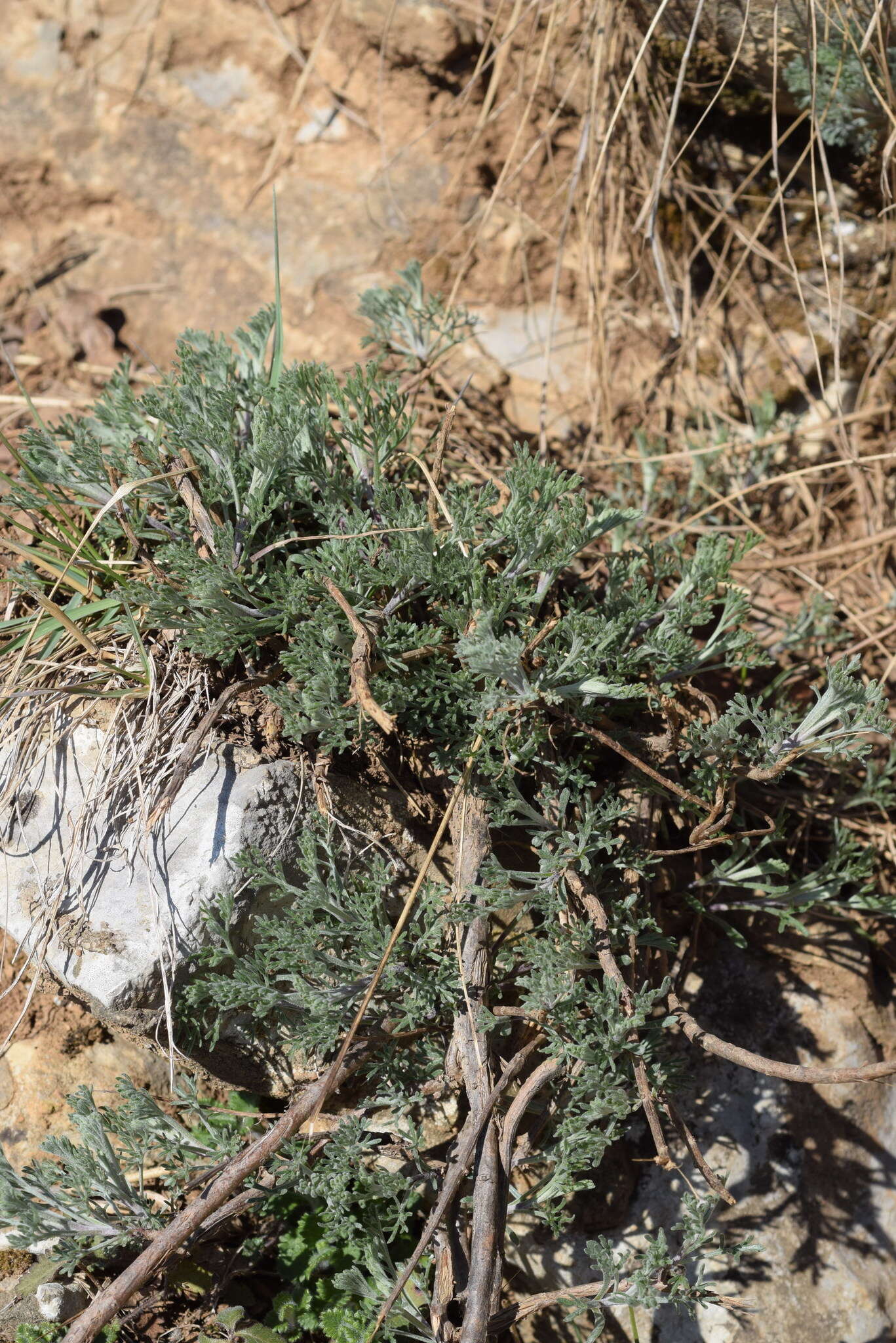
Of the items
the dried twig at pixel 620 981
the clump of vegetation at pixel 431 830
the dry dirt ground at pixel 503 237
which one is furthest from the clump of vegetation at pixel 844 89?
the dried twig at pixel 620 981

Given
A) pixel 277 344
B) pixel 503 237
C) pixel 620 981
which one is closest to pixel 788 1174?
pixel 620 981

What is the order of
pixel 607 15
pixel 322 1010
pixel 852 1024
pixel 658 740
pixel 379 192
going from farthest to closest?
1. pixel 379 192
2. pixel 607 15
3. pixel 852 1024
4. pixel 658 740
5. pixel 322 1010

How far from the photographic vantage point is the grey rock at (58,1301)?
92.7 inches

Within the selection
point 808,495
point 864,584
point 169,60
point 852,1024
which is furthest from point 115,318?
point 852,1024

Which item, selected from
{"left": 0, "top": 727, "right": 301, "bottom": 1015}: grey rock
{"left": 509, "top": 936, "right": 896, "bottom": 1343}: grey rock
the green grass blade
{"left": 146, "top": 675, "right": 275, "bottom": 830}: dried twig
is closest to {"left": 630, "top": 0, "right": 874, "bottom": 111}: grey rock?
the green grass blade

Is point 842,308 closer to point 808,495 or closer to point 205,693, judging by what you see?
point 808,495

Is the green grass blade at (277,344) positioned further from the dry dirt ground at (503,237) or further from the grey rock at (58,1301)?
the grey rock at (58,1301)

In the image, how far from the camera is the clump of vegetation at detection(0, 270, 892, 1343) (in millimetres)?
2316

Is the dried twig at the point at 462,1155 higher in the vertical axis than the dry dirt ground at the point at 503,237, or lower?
lower

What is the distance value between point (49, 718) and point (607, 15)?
9.99 feet

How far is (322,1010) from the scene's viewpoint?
232cm

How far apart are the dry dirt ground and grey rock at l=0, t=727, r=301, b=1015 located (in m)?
1.37

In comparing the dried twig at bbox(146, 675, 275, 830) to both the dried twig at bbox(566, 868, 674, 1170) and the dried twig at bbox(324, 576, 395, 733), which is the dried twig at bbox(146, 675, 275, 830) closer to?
the dried twig at bbox(324, 576, 395, 733)

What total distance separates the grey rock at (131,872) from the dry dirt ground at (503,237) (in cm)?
137
